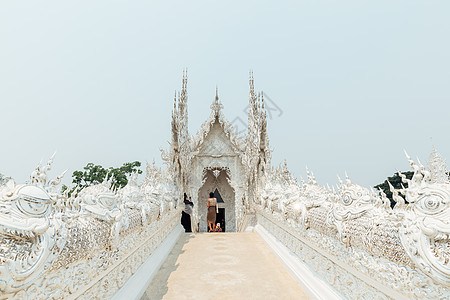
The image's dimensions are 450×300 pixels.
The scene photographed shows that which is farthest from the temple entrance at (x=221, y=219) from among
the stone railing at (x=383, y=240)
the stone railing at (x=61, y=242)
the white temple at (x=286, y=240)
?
the stone railing at (x=61, y=242)

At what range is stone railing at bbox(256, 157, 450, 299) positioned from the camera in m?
1.28

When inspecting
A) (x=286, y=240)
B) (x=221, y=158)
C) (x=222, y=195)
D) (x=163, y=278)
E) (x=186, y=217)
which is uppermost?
(x=221, y=158)

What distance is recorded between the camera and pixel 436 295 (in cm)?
125

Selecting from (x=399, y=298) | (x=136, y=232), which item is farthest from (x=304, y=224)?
(x=136, y=232)

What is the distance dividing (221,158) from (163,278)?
25.3 ft

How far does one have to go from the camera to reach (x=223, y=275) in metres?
2.97

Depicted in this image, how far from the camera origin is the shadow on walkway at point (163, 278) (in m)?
2.47

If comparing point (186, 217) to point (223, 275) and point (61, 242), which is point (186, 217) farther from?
point (61, 242)

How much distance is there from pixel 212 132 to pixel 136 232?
8.08m

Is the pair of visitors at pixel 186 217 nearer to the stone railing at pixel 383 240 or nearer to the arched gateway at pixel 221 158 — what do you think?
the arched gateway at pixel 221 158

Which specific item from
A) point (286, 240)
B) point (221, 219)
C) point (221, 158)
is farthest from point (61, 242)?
point (221, 219)

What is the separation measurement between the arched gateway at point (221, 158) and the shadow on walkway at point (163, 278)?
417 cm

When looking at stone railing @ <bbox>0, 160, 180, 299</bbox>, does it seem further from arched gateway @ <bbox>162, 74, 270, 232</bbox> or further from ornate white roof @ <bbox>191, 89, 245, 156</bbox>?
ornate white roof @ <bbox>191, 89, 245, 156</bbox>

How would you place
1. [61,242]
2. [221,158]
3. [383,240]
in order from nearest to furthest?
[61,242] → [383,240] → [221,158]
